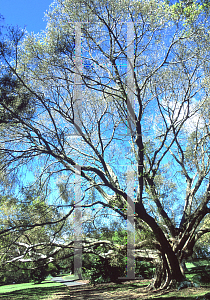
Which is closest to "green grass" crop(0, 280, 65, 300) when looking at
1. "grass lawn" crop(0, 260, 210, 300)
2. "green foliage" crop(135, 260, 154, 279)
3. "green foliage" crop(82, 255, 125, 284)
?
"grass lawn" crop(0, 260, 210, 300)

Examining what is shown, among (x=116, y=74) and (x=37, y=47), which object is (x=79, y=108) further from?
(x=37, y=47)

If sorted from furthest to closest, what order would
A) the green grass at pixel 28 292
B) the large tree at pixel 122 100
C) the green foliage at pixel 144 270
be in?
1. the green foliage at pixel 144 270
2. the green grass at pixel 28 292
3. the large tree at pixel 122 100

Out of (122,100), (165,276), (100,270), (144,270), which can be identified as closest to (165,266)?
(165,276)

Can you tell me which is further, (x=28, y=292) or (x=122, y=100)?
(x=28, y=292)

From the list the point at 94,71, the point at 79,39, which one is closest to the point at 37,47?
the point at 79,39

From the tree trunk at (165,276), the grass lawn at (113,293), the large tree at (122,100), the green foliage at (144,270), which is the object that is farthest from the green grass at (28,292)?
the large tree at (122,100)

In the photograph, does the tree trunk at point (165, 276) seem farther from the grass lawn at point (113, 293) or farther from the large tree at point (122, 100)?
the grass lawn at point (113, 293)

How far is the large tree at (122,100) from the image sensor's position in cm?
533

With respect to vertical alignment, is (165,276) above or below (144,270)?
above

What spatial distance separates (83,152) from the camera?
723cm

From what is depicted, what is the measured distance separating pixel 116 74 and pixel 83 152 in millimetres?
2487

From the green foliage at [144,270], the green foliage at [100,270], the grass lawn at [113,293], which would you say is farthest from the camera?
the green foliage at [144,270]

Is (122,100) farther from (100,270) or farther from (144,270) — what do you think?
(144,270)

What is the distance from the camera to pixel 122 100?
20.2 ft
